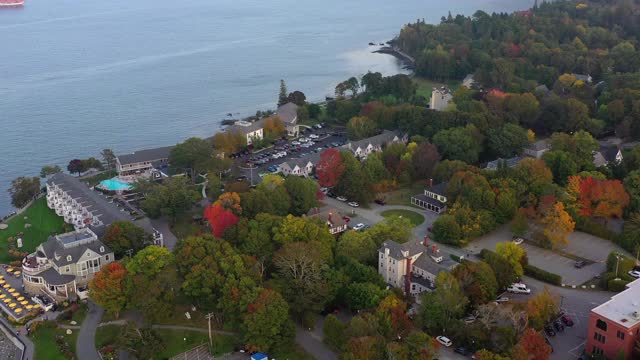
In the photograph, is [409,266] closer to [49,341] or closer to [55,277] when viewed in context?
[49,341]

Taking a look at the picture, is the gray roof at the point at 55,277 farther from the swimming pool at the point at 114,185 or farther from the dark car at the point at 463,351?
the dark car at the point at 463,351

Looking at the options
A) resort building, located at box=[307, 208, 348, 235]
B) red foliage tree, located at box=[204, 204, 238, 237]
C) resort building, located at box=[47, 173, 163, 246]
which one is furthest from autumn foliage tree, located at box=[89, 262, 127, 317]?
resort building, located at box=[307, 208, 348, 235]

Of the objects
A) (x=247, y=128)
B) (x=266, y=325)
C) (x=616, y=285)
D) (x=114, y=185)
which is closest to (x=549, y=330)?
(x=616, y=285)

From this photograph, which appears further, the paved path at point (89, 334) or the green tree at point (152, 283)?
the green tree at point (152, 283)

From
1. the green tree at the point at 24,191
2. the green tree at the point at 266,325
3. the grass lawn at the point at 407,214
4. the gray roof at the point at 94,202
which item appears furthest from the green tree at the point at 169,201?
the green tree at the point at 266,325

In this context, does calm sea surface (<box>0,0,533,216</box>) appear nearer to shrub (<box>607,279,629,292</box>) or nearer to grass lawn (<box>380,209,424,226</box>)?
grass lawn (<box>380,209,424,226</box>)

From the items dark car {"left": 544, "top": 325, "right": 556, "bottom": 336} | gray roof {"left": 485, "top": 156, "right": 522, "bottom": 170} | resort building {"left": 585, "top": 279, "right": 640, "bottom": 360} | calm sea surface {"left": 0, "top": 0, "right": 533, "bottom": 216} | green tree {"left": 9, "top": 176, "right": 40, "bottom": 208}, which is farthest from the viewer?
calm sea surface {"left": 0, "top": 0, "right": 533, "bottom": 216}
